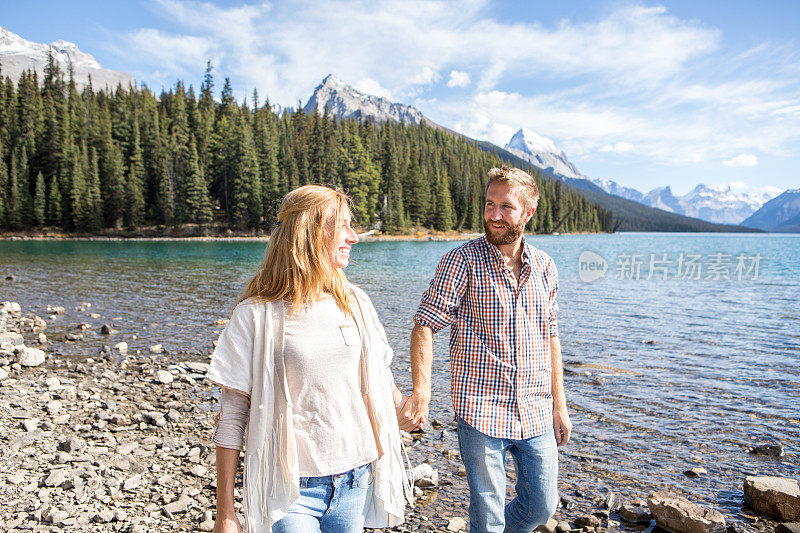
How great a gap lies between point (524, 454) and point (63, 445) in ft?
20.2

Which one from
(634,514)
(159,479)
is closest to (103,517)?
(159,479)

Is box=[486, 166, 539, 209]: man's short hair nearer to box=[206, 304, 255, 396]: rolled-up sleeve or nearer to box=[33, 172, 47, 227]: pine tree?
box=[206, 304, 255, 396]: rolled-up sleeve

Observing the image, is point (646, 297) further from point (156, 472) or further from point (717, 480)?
point (156, 472)

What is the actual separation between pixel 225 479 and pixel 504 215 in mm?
2484

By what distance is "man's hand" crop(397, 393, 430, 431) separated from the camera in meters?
3.23

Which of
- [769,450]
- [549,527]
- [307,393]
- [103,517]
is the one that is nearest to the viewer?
[307,393]

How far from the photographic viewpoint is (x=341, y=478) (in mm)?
2646

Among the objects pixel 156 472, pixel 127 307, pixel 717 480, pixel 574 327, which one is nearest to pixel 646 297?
pixel 574 327

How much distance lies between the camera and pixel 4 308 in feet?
59.3

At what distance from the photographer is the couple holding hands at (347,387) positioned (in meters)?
2.48

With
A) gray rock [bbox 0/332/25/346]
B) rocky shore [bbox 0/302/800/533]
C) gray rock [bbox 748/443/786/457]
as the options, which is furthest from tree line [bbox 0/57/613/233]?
gray rock [bbox 748/443/786/457]

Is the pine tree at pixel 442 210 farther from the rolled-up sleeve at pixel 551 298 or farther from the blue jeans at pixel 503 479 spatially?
the blue jeans at pixel 503 479

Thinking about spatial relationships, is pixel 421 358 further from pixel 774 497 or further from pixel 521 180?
pixel 774 497

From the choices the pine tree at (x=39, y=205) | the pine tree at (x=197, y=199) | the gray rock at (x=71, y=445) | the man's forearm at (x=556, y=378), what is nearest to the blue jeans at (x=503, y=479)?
the man's forearm at (x=556, y=378)
